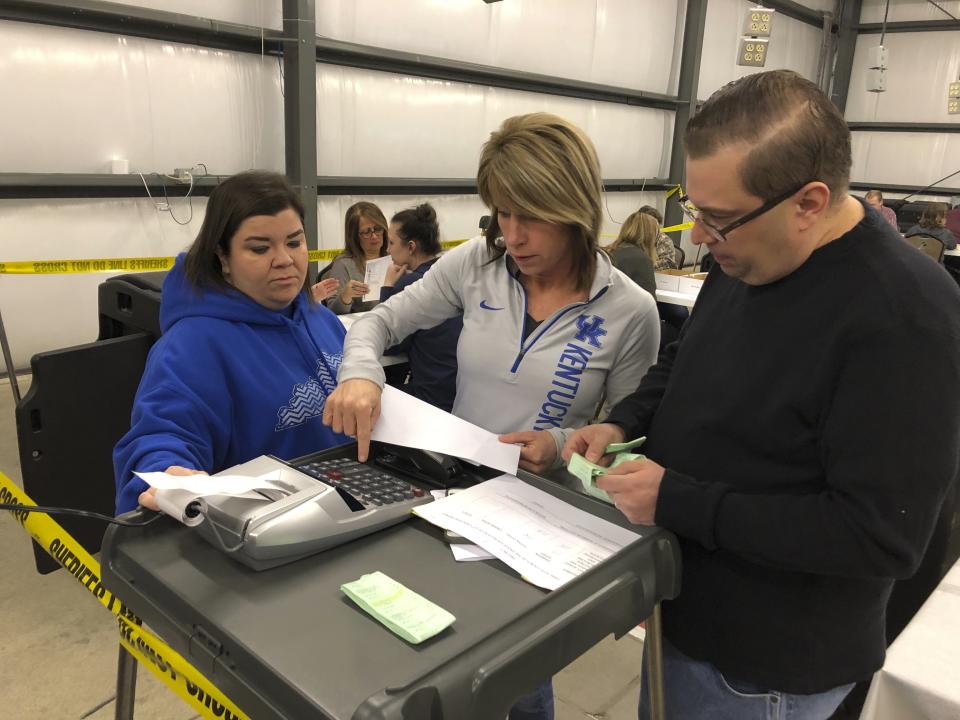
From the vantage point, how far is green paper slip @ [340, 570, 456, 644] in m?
0.63

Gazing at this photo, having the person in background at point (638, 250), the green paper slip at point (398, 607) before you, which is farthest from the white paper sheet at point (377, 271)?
the green paper slip at point (398, 607)

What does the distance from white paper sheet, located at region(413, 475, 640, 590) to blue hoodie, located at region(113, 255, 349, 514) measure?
49 cm

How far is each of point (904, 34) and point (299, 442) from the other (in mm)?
11959

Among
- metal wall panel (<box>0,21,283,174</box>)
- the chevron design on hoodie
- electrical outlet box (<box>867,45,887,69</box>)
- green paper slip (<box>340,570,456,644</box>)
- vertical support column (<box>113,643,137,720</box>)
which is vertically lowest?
vertical support column (<box>113,643,137,720</box>)

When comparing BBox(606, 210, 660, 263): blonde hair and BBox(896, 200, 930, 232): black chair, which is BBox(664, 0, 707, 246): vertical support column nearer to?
BBox(896, 200, 930, 232): black chair

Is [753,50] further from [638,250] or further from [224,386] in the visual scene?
[224,386]

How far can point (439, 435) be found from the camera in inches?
39.1

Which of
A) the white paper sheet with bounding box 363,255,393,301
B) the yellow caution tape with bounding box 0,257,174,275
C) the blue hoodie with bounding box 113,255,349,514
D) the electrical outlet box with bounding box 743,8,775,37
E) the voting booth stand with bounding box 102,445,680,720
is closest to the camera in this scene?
the voting booth stand with bounding box 102,445,680,720

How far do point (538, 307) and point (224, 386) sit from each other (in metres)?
0.58

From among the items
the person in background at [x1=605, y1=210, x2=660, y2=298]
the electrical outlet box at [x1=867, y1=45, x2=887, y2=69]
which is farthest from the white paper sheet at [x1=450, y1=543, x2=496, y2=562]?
the electrical outlet box at [x1=867, y1=45, x2=887, y2=69]

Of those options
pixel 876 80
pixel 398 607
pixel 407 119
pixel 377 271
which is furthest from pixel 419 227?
pixel 876 80

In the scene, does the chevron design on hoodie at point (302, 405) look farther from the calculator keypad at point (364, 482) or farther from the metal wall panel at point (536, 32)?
the metal wall panel at point (536, 32)

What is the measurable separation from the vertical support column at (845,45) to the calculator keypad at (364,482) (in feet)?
37.9

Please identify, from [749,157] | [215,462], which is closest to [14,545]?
[215,462]
